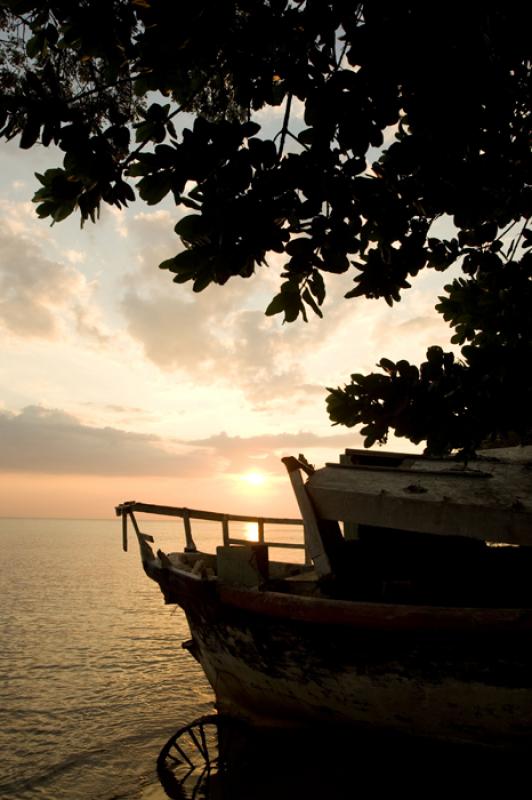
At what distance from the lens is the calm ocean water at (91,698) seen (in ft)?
24.7

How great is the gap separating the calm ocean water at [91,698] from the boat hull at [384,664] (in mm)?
2839

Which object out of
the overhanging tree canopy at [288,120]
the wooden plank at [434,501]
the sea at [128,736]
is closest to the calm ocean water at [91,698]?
the sea at [128,736]

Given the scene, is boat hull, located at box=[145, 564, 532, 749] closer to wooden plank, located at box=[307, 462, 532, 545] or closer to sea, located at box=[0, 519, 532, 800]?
sea, located at box=[0, 519, 532, 800]

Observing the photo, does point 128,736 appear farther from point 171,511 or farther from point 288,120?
point 288,120

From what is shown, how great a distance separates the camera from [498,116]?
2402mm

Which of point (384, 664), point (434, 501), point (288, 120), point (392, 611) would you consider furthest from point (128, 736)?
point (288, 120)

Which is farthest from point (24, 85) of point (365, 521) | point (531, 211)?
point (365, 521)

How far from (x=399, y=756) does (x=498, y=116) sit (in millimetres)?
5983

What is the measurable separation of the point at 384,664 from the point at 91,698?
9.09 meters

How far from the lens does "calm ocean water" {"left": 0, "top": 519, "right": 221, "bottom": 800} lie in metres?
7.52

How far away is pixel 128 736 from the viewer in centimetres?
888

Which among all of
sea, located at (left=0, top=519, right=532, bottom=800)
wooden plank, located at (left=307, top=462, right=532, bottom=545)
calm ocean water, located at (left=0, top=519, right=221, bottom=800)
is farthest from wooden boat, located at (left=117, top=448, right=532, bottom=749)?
calm ocean water, located at (left=0, top=519, right=221, bottom=800)

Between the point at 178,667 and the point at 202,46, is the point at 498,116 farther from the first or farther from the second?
the point at 178,667

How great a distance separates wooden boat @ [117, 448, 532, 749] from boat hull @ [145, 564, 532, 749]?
1 cm
